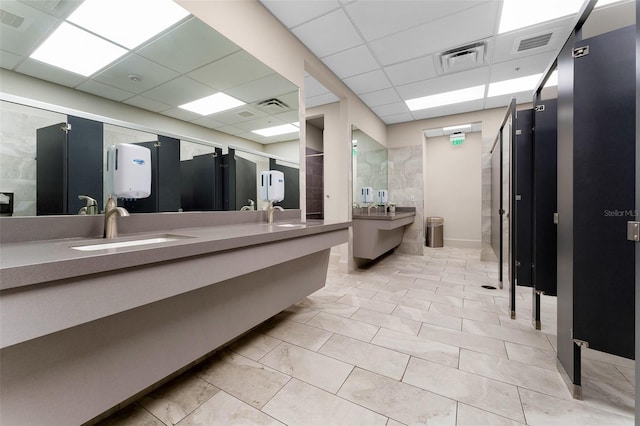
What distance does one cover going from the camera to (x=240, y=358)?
1892 millimetres

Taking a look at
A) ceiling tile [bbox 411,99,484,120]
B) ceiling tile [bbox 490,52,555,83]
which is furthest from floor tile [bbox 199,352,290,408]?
ceiling tile [bbox 411,99,484,120]

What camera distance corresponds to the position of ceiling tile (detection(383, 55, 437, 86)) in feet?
11.6

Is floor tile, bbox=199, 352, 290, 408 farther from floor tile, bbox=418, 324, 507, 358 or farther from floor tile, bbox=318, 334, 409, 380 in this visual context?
floor tile, bbox=418, 324, 507, 358

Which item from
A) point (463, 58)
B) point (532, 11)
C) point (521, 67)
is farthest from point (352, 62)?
point (521, 67)

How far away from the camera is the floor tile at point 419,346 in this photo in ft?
6.21

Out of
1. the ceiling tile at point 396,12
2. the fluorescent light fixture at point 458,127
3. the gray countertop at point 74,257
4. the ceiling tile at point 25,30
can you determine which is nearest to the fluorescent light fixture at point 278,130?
the ceiling tile at point 396,12

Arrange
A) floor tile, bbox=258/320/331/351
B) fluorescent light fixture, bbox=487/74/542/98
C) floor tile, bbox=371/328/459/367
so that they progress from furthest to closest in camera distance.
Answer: fluorescent light fixture, bbox=487/74/542/98
floor tile, bbox=258/320/331/351
floor tile, bbox=371/328/459/367

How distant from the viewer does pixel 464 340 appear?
216cm

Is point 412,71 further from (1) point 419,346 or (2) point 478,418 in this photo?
(2) point 478,418

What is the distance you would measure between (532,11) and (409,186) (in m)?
3.75

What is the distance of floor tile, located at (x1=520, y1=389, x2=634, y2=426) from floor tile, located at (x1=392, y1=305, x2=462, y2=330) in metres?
0.91

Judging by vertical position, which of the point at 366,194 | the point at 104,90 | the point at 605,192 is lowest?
the point at 605,192

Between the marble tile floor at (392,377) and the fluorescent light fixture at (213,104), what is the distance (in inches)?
74.6

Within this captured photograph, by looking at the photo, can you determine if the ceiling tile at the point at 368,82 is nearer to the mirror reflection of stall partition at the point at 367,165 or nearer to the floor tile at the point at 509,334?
the mirror reflection of stall partition at the point at 367,165
